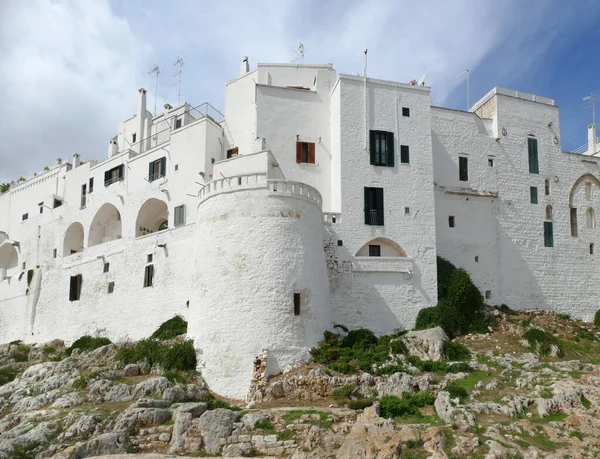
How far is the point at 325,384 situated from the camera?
94.0 feet

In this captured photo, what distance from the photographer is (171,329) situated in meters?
36.5

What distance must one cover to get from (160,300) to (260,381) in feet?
39.5

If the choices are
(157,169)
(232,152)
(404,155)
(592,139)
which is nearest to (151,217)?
(157,169)

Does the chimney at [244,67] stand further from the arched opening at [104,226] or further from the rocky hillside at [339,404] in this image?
the rocky hillside at [339,404]

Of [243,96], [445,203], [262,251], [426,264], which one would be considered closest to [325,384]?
[262,251]

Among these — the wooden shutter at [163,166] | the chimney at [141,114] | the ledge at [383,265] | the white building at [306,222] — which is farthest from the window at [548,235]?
the chimney at [141,114]

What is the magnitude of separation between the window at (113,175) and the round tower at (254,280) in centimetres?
1559

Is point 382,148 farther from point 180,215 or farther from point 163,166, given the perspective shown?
point 163,166

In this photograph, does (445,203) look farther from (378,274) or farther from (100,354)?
(100,354)

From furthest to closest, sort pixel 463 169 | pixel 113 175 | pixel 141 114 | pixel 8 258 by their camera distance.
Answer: pixel 8 258, pixel 141 114, pixel 113 175, pixel 463 169

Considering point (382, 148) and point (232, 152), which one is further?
point (232, 152)

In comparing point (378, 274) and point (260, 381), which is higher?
point (378, 274)

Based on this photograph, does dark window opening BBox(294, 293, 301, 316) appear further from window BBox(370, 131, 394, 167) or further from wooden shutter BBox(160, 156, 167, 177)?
wooden shutter BBox(160, 156, 167, 177)

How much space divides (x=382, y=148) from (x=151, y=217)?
1668 centimetres
